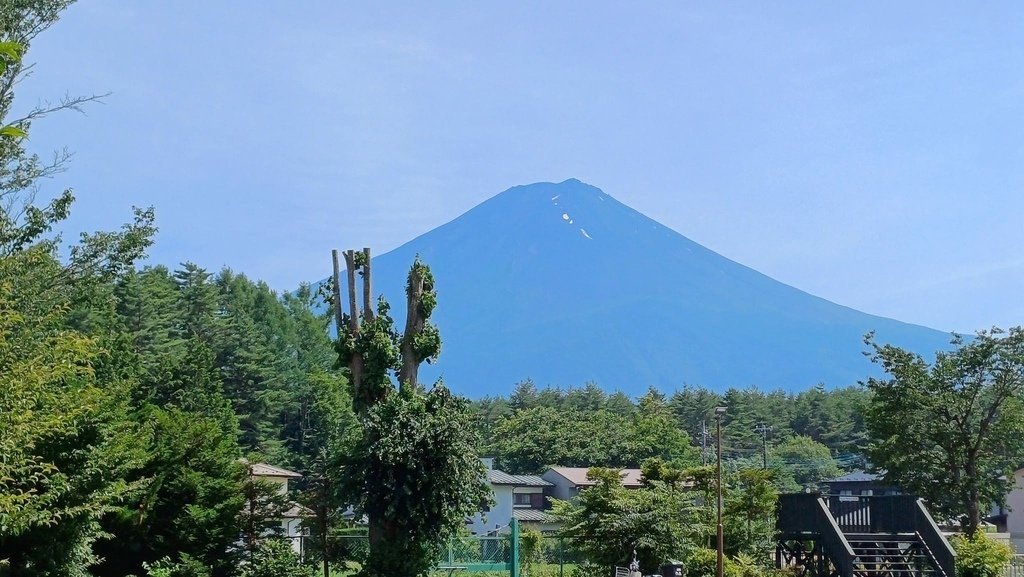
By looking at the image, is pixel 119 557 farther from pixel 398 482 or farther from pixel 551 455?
pixel 551 455

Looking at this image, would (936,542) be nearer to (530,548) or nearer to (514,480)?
(530,548)

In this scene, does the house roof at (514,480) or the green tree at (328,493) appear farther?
the house roof at (514,480)

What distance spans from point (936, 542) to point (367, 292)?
47.9ft

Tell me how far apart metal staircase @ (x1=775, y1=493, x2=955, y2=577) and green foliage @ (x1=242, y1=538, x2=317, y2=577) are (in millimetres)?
11642

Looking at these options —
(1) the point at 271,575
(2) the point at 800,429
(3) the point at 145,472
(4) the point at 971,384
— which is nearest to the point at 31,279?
(3) the point at 145,472

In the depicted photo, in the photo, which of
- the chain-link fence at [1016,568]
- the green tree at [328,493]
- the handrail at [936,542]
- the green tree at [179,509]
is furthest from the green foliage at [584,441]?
the green tree at [179,509]

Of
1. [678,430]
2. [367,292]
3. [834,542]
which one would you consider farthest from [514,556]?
[678,430]

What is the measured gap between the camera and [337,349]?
86.2 ft

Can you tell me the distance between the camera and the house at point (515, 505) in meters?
53.8

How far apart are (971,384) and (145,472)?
26.5 metres

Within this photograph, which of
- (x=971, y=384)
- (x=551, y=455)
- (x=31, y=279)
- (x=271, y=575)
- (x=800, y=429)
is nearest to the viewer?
(x=271, y=575)

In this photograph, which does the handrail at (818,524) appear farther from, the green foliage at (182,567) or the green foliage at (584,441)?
the green foliage at (584,441)

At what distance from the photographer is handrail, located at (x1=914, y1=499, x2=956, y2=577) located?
23609mm

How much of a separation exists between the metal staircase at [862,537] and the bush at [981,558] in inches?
84.2
